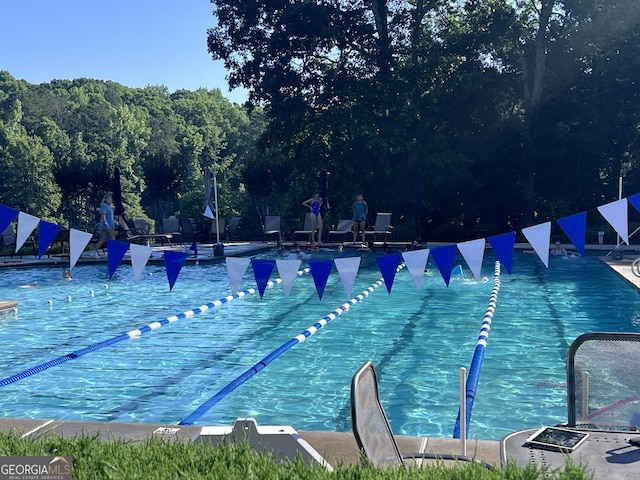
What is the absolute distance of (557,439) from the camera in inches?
118

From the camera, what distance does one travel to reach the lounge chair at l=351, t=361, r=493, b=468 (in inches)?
102

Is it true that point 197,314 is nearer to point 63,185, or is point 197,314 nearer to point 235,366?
point 235,366

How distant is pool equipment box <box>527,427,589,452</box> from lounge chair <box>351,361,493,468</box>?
0.26 m

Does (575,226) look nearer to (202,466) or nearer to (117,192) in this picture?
(202,466)

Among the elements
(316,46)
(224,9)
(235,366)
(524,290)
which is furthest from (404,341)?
(224,9)

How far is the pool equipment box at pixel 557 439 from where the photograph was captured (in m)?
2.90

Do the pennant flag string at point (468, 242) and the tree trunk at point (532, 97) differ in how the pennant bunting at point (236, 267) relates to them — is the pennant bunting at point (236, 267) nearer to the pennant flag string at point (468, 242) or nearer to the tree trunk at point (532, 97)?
the pennant flag string at point (468, 242)

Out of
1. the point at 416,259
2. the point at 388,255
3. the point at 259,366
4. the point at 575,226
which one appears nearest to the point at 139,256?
the point at 259,366

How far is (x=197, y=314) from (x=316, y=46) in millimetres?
17109

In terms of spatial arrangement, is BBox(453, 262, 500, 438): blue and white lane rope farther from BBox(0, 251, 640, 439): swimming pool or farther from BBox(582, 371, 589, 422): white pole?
BBox(582, 371, 589, 422): white pole

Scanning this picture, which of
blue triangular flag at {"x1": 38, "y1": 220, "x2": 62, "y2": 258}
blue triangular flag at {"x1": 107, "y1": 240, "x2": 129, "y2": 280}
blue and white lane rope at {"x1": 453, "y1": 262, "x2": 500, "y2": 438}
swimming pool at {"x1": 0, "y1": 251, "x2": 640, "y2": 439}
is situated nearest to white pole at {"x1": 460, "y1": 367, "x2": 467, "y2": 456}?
blue and white lane rope at {"x1": 453, "y1": 262, "x2": 500, "y2": 438}

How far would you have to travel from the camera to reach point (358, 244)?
2077cm

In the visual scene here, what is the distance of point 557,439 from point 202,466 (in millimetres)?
1588

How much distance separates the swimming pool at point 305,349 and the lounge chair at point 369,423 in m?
2.86
